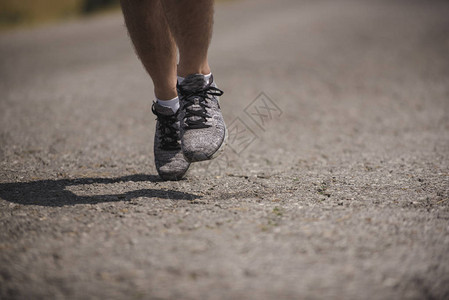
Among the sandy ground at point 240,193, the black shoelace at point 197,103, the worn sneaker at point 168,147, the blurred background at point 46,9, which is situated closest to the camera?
the sandy ground at point 240,193

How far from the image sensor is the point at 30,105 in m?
3.42

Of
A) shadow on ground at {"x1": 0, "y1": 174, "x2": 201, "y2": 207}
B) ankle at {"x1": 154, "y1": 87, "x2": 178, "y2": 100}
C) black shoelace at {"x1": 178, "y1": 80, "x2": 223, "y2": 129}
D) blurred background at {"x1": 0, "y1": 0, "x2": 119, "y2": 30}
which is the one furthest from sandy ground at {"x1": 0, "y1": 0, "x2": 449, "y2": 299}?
blurred background at {"x1": 0, "y1": 0, "x2": 119, "y2": 30}

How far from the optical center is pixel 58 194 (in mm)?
1640

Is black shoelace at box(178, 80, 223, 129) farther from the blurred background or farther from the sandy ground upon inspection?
the blurred background

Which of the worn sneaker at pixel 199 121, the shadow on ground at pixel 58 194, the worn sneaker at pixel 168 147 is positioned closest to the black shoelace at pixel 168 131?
the worn sneaker at pixel 168 147

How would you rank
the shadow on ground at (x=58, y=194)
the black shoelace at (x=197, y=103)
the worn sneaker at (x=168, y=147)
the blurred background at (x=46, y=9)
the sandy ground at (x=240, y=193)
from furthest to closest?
the blurred background at (x=46, y=9)
the worn sneaker at (x=168, y=147)
the black shoelace at (x=197, y=103)
the shadow on ground at (x=58, y=194)
the sandy ground at (x=240, y=193)

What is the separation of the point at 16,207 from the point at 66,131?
1.36 m

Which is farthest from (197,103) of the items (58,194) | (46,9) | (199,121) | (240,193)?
(46,9)

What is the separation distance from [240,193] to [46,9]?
1390 centimetres

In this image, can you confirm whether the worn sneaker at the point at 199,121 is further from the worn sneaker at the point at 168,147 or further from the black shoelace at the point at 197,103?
the worn sneaker at the point at 168,147

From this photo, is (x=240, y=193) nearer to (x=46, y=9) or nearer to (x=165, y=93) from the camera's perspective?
(x=165, y=93)

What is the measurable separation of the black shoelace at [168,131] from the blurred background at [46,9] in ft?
35.1

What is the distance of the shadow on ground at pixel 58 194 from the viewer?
157cm

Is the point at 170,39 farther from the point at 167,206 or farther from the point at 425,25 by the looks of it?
the point at 425,25
